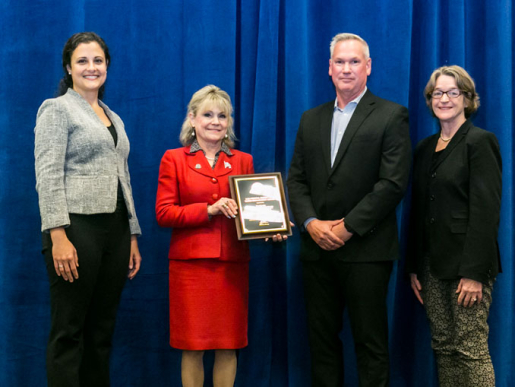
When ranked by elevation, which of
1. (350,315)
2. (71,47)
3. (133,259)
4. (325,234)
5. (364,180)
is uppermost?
(71,47)

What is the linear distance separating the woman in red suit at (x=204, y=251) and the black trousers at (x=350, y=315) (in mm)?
326

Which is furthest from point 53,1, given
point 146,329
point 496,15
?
point 496,15

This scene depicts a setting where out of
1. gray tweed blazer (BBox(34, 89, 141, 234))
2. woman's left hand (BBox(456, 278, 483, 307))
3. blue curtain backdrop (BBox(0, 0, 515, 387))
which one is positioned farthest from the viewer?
blue curtain backdrop (BBox(0, 0, 515, 387))

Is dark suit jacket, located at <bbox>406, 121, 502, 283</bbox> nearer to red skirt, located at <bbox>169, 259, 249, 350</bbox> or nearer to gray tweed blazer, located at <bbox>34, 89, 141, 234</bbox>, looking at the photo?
red skirt, located at <bbox>169, 259, 249, 350</bbox>

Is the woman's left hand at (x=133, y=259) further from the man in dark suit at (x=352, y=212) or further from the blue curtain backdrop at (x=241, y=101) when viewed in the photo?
the man in dark suit at (x=352, y=212)

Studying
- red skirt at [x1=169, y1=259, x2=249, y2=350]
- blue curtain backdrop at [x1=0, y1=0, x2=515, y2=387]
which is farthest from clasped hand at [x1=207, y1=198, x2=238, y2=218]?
blue curtain backdrop at [x1=0, y1=0, x2=515, y2=387]

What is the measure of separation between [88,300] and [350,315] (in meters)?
1.09

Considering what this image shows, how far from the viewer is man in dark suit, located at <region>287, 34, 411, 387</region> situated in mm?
2066

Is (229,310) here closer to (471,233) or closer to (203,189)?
(203,189)

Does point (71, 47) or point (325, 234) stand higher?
point (71, 47)

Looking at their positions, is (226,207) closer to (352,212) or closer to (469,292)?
(352,212)

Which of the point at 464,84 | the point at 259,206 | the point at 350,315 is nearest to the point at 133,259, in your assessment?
the point at 259,206

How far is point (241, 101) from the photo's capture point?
273 cm

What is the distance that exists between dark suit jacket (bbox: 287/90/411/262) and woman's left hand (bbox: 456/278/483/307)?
286 mm
